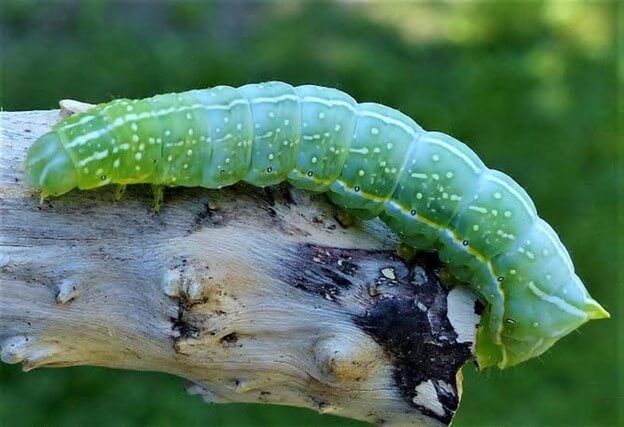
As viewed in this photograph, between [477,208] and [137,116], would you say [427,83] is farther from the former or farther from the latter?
[137,116]

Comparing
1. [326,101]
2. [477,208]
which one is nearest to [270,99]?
[326,101]

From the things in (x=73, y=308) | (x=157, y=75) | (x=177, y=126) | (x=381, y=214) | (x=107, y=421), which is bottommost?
(x=107, y=421)

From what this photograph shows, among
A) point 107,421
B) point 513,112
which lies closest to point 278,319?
point 107,421

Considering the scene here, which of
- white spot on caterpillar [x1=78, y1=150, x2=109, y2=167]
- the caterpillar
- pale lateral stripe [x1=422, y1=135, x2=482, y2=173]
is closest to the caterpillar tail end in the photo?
the caterpillar

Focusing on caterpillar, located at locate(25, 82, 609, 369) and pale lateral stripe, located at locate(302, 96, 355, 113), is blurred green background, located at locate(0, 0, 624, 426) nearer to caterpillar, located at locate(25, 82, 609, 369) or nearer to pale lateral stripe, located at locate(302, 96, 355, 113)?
caterpillar, located at locate(25, 82, 609, 369)

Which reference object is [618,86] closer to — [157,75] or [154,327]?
[157,75]

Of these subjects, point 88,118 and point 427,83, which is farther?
point 427,83
